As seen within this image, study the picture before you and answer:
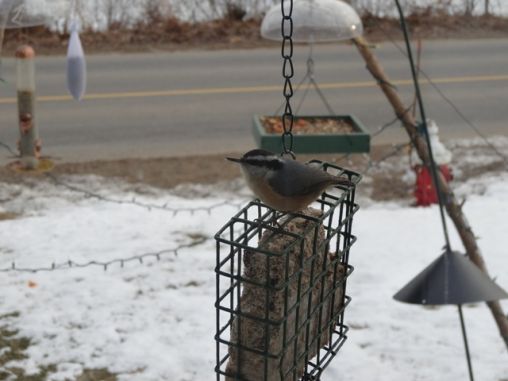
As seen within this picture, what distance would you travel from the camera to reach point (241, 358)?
106 inches

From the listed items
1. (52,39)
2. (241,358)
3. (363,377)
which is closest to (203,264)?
(363,377)

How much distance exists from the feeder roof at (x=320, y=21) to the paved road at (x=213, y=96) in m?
4.51

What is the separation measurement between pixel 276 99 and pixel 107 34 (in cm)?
519

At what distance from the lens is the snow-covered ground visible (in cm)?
538

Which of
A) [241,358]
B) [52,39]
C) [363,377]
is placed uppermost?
[52,39]

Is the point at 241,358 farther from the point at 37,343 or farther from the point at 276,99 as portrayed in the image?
the point at 276,99

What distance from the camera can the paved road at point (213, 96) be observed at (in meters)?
10.7

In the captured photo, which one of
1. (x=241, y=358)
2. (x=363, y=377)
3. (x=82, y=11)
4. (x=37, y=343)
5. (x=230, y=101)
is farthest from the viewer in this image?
(x=82, y=11)

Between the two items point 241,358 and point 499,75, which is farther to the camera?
point 499,75

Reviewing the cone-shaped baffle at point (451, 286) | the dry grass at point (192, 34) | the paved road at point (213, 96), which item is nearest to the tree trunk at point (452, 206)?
the cone-shaped baffle at point (451, 286)

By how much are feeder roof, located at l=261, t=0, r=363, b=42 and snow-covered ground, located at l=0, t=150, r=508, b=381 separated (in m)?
2.16

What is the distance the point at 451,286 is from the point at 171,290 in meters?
4.41

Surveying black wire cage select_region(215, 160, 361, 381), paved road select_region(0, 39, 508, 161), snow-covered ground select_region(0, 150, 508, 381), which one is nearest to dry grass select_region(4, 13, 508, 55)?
paved road select_region(0, 39, 508, 161)

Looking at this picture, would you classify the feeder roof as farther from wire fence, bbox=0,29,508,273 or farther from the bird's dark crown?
the bird's dark crown
